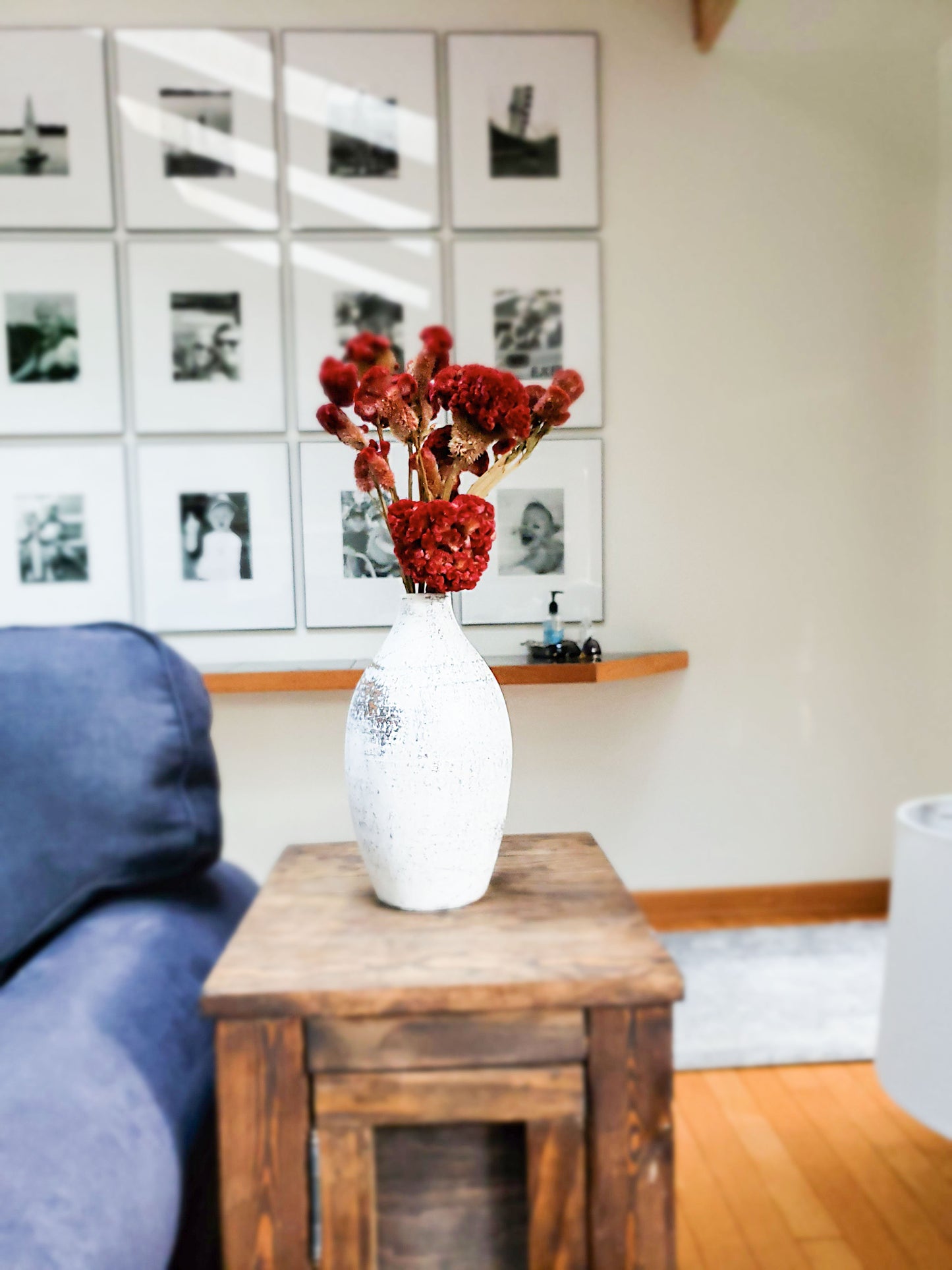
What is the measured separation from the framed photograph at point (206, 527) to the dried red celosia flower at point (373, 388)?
1281mm

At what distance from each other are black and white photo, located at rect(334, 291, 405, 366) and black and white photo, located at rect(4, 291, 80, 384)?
62cm

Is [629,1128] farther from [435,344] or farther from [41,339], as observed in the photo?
[41,339]

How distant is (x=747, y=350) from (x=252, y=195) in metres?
1.21

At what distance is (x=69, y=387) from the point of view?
6.70 ft

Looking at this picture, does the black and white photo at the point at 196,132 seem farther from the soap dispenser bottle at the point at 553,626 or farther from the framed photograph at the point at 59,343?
the soap dispenser bottle at the point at 553,626

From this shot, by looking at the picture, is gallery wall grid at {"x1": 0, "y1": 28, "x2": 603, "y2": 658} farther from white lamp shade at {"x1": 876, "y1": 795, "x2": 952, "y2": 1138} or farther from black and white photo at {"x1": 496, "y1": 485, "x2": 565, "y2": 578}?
white lamp shade at {"x1": 876, "y1": 795, "x2": 952, "y2": 1138}

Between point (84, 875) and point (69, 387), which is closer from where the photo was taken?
point (84, 875)

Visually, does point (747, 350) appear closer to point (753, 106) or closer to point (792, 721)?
point (753, 106)

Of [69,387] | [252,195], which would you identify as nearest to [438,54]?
Answer: [252,195]

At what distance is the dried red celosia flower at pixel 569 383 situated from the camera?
0.73 metres

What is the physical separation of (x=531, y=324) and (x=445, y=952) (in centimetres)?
171

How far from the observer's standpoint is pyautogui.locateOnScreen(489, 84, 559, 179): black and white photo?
204cm

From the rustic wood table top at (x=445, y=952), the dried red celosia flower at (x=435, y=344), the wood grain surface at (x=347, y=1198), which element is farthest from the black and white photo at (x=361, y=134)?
the wood grain surface at (x=347, y=1198)

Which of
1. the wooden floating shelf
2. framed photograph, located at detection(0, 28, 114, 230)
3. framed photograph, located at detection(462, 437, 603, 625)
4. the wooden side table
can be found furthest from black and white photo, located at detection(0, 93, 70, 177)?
the wooden side table
